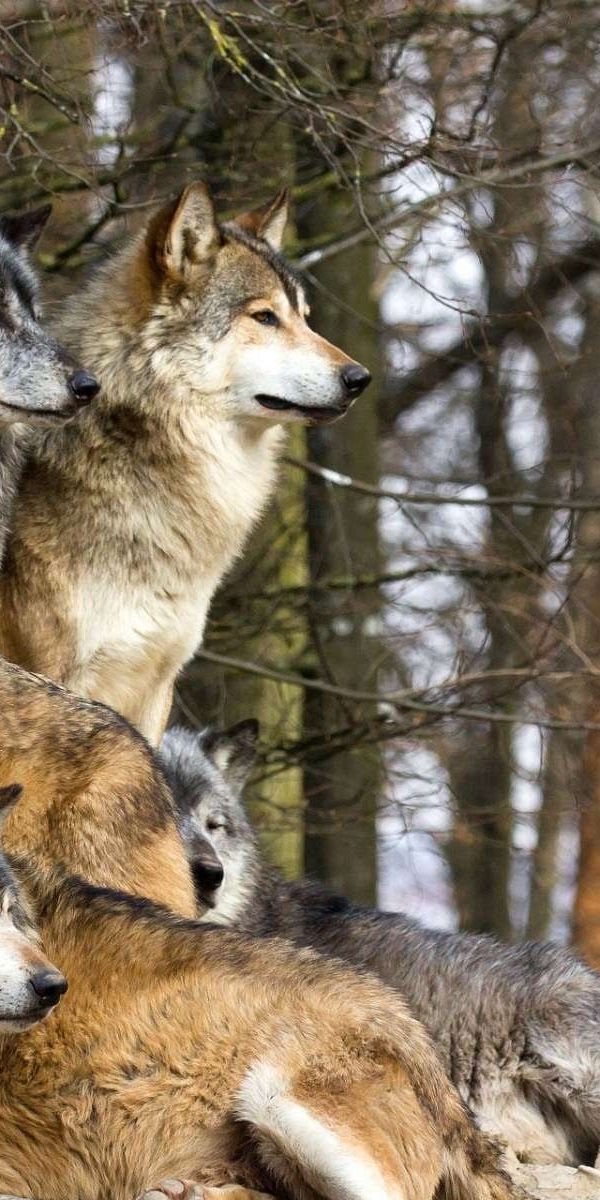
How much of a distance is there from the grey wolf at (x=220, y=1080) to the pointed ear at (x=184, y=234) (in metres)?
3.91

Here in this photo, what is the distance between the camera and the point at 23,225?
7.51 m

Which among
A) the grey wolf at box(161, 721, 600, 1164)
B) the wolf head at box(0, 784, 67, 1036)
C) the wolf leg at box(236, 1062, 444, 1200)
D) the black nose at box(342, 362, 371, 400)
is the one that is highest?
the black nose at box(342, 362, 371, 400)

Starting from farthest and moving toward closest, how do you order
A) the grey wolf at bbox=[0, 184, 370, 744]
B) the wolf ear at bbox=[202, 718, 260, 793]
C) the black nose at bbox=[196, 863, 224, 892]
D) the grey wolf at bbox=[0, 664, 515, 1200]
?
the wolf ear at bbox=[202, 718, 260, 793] → the grey wolf at bbox=[0, 184, 370, 744] → the black nose at bbox=[196, 863, 224, 892] → the grey wolf at bbox=[0, 664, 515, 1200]

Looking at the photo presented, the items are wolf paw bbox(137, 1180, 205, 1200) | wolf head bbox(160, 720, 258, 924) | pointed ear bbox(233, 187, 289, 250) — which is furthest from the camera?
pointed ear bbox(233, 187, 289, 250)

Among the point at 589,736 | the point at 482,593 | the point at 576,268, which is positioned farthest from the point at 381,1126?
the point at 589,736

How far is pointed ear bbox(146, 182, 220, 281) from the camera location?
304 inches

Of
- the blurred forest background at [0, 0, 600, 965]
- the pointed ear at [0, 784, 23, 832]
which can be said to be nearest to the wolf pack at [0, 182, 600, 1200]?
the pointed ear at [0, 784, 23, 832]

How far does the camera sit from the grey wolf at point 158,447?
24.2 feet

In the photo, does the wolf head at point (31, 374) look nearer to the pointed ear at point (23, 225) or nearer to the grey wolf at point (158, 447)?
the pointed ear at point (23, 225)

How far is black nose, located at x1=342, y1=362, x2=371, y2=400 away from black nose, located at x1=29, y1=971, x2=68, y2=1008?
4.06 m

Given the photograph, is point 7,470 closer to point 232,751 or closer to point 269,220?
point 232,751

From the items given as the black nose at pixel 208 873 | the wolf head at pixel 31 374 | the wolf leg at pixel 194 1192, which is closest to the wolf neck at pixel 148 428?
the wolf head at pixel 31 374

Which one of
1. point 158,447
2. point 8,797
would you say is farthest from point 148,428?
point 8,797

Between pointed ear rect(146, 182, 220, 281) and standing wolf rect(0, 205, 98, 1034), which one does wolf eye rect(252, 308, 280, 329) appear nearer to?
pointed ear rect(146, 182, 220, 281)
